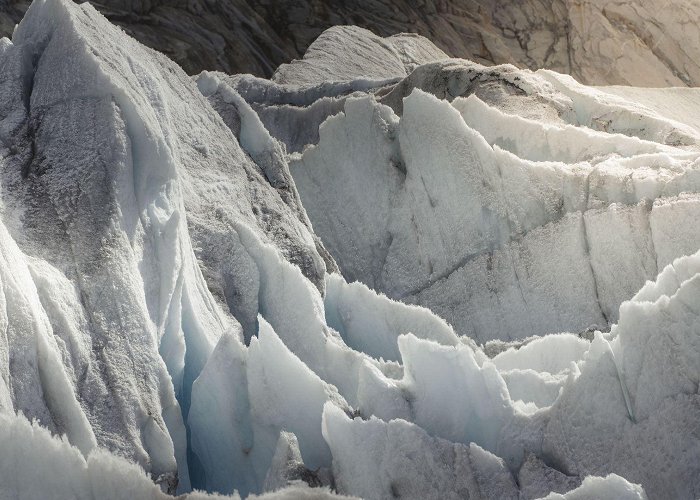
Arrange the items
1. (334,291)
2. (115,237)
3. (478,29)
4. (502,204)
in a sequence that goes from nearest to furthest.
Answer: (115,237) < (334,291) < (502,204) < (478,29)

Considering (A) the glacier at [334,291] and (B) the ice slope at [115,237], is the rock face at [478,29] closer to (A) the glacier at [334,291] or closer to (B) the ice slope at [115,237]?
(A) the glacier at [334,291]

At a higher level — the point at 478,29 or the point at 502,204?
the point at 502,204

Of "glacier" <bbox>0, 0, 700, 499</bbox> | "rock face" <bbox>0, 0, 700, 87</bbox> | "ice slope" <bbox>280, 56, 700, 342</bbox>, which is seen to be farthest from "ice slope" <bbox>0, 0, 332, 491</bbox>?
"rock face" <bbox>0, 0, 700, 87</bbox>

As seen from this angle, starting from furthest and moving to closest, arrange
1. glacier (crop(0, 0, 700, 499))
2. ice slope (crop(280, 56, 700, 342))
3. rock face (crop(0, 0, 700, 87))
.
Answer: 1. rock face (crop(0, 0, 700, 87))
2. ice slope (crop(280, 56, 700, 342))
3. glacier (crop(0, 0, 700, 499))

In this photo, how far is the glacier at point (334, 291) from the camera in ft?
12.4

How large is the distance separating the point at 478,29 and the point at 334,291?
38.0 ft

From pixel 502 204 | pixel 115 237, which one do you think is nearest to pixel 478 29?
pixel 502 204

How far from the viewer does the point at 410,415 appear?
13.2 ft

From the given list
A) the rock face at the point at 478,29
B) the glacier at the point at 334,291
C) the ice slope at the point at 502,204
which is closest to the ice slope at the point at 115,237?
the glacier at the point at 334,291

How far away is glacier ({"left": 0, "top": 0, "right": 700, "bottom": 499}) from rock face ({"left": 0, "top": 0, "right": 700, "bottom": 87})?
7.64 meters

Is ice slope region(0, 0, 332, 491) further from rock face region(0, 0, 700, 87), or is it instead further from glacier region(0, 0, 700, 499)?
rock face region(0, 0, 700, 87)

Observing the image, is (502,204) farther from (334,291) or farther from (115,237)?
(115,237)

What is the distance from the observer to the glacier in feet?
12.4

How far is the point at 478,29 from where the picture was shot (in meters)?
16.4
